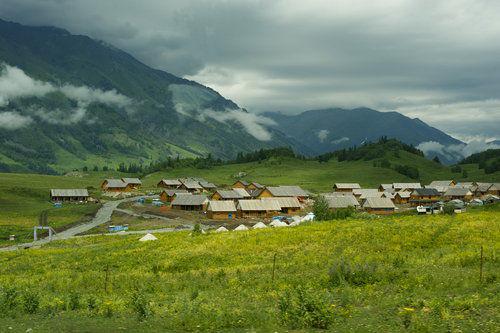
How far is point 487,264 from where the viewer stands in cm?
3509

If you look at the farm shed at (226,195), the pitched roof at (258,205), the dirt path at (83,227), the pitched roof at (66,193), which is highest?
the pitched roof at (66,193)

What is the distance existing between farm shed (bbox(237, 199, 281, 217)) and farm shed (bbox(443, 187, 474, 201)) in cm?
8360

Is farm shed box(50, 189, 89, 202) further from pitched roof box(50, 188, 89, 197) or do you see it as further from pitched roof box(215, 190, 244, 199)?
pitched roof box(215, 190, 244, 199)

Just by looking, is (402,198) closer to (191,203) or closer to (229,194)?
(229,194)

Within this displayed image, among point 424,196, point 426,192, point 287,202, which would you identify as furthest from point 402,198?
point 287,202

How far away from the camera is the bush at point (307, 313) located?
70.4 feet

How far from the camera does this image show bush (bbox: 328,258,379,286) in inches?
1278

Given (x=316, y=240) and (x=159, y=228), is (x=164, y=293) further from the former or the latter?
(x=159, y=228)

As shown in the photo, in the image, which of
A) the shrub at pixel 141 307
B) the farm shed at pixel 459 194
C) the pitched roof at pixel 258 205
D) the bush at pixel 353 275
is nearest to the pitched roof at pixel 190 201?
the pitched roof at pixel 258 205

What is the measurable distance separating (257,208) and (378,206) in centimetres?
4263

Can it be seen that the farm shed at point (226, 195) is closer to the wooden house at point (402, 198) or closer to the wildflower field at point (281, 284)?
the wooden house at point (402, 198)

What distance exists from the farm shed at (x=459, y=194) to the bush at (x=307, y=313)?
604ft

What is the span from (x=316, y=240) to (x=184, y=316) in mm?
31940

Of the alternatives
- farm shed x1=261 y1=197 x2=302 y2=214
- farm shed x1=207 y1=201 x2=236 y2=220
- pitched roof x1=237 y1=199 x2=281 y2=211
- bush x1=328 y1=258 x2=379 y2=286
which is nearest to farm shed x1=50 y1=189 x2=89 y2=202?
farm shed x1=207 y1=201 x2=236 y2=220
